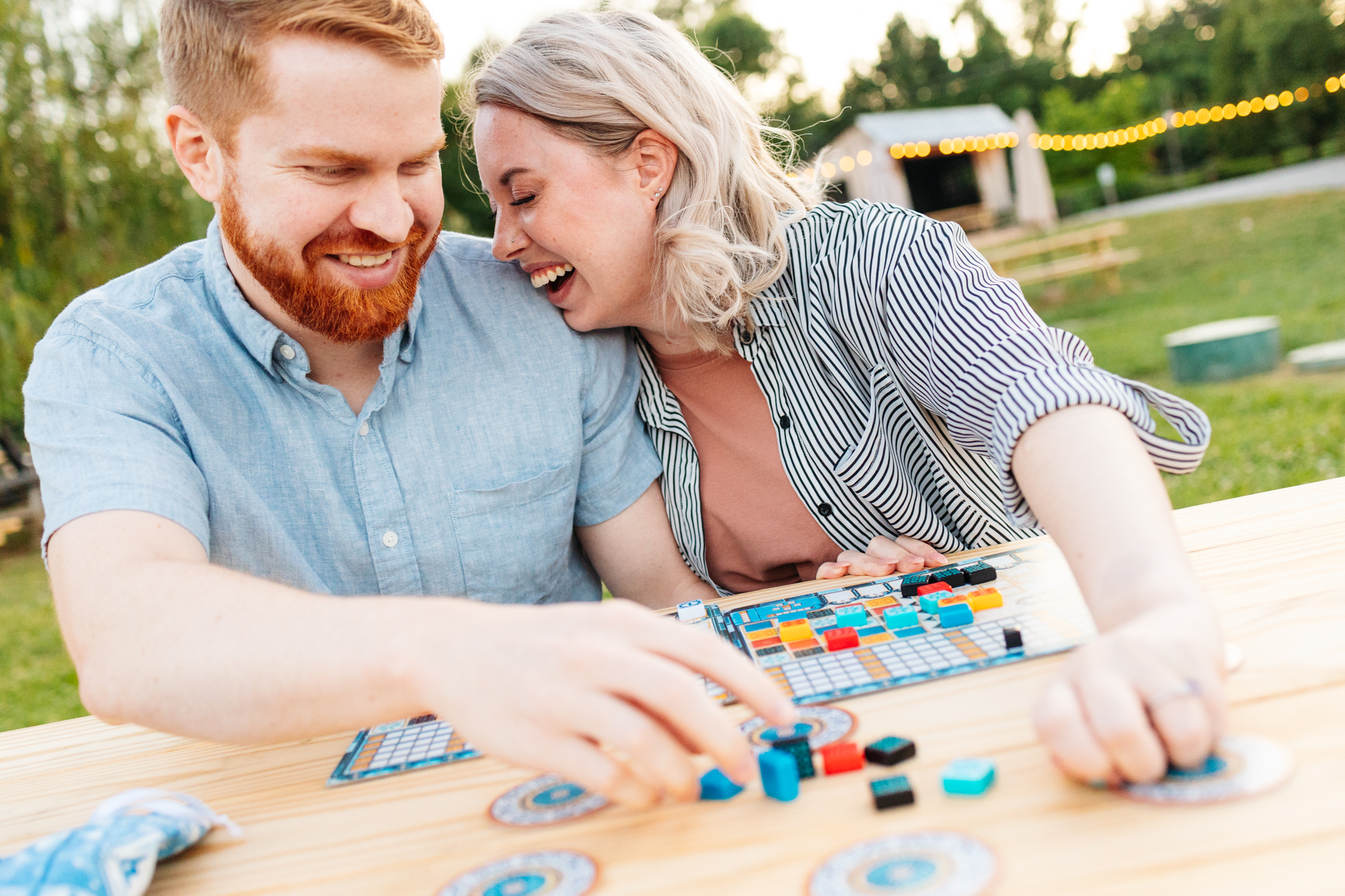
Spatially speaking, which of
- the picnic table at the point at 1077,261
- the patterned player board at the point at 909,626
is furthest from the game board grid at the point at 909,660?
the picnic table at the point at 1077,261

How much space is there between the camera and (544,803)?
37.1 inches

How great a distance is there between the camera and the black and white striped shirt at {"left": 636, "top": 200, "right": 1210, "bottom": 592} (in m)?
1.46

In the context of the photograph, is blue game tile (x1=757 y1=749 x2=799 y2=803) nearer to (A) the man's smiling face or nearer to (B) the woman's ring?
(B) the woman's ring

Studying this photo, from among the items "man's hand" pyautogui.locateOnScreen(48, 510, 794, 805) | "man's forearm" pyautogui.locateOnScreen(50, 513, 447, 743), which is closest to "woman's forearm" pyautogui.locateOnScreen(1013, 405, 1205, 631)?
"man's hand" pyautogui.locateOnScreen(48, 510, 794, 805)

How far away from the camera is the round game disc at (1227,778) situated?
75 cm

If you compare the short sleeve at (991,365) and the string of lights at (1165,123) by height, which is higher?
the string of lights at (1165,123)

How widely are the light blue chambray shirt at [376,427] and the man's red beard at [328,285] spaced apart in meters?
0.06

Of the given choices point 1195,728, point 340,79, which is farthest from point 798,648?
point 340,79

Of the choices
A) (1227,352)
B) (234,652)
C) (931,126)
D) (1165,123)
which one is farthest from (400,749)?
(931,126)

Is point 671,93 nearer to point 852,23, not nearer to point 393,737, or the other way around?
point 393,737

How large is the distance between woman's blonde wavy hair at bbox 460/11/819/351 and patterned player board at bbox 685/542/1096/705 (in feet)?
1.88

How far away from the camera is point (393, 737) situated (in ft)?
3.90

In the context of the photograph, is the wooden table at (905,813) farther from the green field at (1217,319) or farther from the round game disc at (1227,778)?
the green field at (1217,319)

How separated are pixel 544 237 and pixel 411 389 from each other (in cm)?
34
